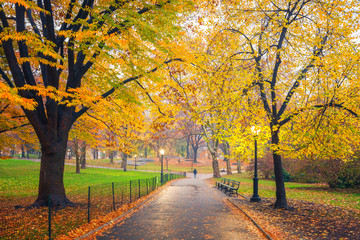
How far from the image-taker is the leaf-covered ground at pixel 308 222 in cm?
718

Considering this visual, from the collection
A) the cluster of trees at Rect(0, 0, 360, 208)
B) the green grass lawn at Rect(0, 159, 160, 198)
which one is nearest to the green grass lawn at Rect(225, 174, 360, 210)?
the cluster of trees at Rect(0, 0, 360, 208)

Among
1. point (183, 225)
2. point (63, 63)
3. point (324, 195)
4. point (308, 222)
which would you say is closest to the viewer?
point (183, 225)

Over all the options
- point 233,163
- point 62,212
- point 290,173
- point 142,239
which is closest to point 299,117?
point 142,239

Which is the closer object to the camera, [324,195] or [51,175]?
[51,175]

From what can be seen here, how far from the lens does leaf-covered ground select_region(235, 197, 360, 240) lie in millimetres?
7184

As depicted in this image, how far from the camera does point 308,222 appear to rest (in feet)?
28.5

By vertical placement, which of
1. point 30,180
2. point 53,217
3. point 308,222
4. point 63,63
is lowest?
point 30,180

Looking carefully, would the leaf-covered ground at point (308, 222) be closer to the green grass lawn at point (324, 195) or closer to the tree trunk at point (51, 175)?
the green grass lawn at point (324, 195)

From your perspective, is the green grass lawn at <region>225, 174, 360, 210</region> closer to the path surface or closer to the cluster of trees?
the cluster of trees

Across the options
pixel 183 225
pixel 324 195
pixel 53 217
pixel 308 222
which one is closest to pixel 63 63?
pixel 53 217

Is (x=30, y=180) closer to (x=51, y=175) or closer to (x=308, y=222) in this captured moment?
(x=51, y=175)

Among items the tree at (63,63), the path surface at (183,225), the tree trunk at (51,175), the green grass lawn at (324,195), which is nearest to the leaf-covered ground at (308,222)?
the path surface at (183,225)

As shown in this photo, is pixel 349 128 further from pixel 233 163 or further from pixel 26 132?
pixel 233 163

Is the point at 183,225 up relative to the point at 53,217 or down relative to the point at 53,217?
down
